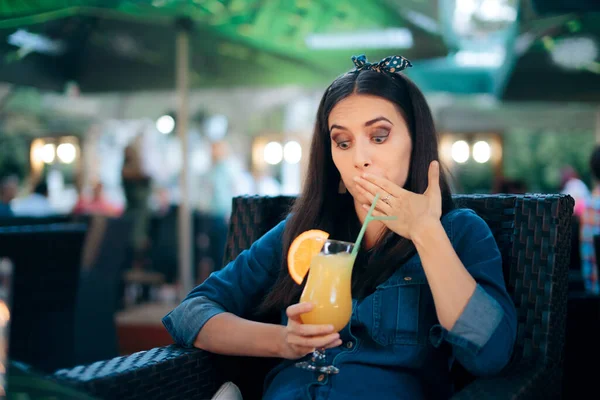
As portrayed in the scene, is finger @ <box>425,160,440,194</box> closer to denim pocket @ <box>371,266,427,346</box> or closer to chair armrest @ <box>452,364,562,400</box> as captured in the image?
denim pocket @ <box>371,266,427,346</box>

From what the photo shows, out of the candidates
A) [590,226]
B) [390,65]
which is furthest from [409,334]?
[590,226]

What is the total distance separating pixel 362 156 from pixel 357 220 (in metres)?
0.34

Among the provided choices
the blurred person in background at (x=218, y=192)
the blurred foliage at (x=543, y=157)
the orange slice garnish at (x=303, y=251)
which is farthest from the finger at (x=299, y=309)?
the blurred foliage at (x=543, y=157)

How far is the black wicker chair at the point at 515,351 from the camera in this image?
4.17 ft

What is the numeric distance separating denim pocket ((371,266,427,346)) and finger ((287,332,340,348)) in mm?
251

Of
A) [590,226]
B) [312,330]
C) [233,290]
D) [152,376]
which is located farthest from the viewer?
[590,226]

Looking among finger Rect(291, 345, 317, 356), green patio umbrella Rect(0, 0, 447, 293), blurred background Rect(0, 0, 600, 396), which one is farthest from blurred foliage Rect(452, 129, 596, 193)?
finger Rect(291, 345, 317, 356)

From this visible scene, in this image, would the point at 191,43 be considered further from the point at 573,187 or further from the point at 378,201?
the point at 573,187

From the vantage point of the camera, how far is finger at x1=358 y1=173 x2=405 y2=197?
54.3 inches

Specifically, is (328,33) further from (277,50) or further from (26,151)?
(26,151)

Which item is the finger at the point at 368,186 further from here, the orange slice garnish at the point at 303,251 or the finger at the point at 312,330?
the finger at the point at 312,330

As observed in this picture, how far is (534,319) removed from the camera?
1477 mm

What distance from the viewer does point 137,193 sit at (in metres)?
6.38

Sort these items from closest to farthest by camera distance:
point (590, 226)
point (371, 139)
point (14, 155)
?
point (371, 139)
point (590, 226)
point (14, 155)
